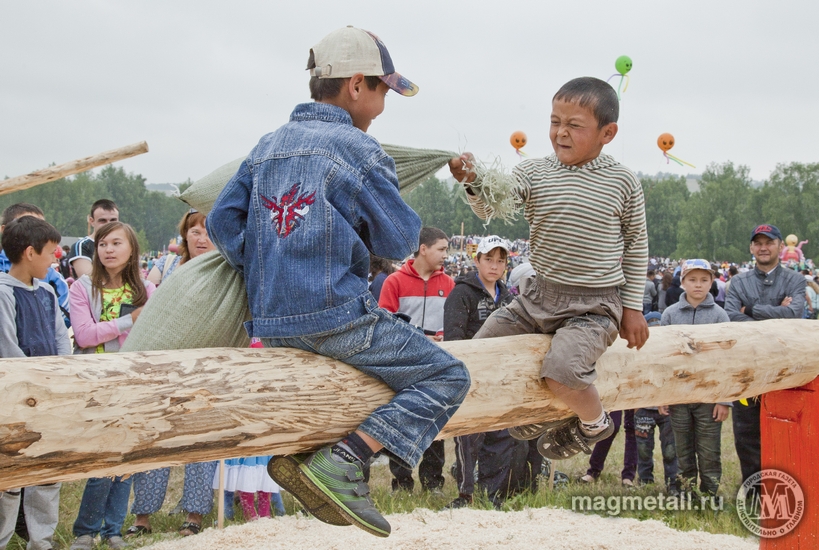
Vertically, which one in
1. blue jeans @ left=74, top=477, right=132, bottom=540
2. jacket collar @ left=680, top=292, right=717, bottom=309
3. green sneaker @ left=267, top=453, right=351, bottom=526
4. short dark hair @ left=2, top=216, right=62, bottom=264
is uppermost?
short dark hair @ left=2, top=216, right=62, bottom=264

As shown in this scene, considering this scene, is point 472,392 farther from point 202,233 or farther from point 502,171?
point 202,233

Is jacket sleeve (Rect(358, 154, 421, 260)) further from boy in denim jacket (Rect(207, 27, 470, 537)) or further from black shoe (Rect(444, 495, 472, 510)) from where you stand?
black shoe (Rect(444, 495, 472, 510))

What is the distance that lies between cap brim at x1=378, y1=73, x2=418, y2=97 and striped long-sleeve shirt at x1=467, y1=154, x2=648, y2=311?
51 cm

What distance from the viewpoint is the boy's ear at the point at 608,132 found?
3002 millimetres

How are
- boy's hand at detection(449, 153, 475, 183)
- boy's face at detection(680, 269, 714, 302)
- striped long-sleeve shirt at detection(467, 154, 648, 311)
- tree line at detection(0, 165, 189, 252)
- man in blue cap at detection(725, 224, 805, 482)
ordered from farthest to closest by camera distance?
tree line at detection(0, 165, 189, 252)
boy's face at detection(680, 269, 714, 302)
man in blue cap at detection(725, 224, 805, 482)
striped long-sleeve shirt at detection(467, 154, 648, 311)
boy's hand at detection(449, 153, 475, 183)

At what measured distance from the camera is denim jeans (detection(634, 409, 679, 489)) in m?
5.97

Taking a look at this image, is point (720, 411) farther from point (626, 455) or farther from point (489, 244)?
point (489, 244)

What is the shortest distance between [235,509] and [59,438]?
11.1 ft

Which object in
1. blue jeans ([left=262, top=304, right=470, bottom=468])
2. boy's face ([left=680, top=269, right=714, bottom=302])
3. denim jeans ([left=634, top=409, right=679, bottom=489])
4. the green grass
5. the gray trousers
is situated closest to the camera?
blue jeans ([left=262, top=304, right=470, bottom=468])

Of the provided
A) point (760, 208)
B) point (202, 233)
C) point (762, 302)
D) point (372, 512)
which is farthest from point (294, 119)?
point (760, 208)

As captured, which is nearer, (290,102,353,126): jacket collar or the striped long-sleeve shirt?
(290,102,353,126): jacket collar

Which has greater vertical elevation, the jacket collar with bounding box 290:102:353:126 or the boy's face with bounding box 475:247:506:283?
the jacket collar with bounding box 290:102:353:126

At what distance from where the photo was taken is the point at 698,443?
18.7ft

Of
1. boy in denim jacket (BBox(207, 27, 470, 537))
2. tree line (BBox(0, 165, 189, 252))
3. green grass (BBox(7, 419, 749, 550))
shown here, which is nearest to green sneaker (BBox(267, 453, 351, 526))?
boy in denim jacket (BBox(207, 27, 470, 537))
